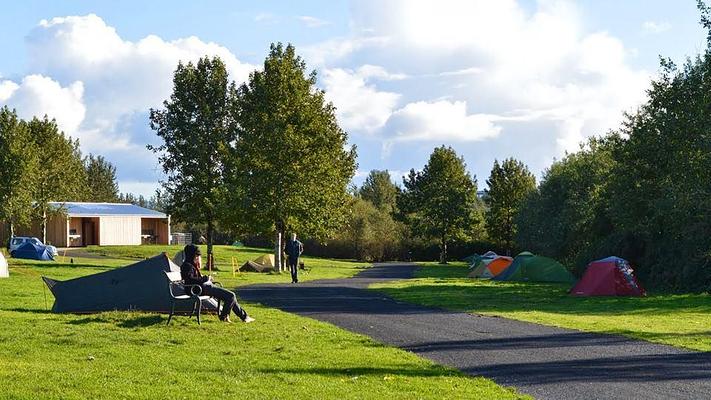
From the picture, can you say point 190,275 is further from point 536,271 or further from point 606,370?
point 536,271

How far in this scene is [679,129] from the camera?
29.1 metres

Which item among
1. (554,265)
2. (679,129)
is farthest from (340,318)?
(554,265)

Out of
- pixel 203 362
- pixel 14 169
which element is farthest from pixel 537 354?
pixel 14 169

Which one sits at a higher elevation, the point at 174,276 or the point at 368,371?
the point at 174,276

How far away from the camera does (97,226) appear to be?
2817 inches

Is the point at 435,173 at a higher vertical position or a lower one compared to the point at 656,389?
higher

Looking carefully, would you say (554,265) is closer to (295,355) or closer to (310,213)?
(310,213)

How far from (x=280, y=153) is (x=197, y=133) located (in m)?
4.65

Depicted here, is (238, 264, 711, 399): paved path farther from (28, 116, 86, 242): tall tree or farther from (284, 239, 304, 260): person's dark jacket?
(28, 116, 86, 242): tall tree

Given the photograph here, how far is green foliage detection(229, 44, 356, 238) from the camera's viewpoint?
41.8 m

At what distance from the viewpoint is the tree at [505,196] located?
78562mm

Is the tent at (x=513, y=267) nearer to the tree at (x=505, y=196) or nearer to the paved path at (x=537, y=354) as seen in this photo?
the paved path at (x=537, y=354)

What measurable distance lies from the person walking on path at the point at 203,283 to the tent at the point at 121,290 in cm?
102

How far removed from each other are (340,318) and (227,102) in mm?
27685
